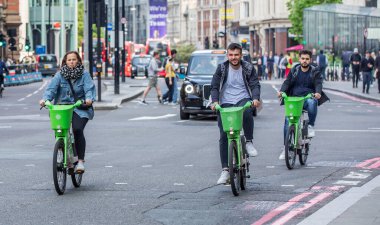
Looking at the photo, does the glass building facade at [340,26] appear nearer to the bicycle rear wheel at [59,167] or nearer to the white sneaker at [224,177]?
the white sneaker at [224,177]

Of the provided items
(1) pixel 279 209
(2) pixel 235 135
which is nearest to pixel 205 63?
(2) pixel 235 135

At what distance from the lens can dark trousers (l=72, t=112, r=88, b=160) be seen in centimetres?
1358

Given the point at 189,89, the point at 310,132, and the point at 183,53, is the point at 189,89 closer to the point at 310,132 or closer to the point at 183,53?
the point at 310,132

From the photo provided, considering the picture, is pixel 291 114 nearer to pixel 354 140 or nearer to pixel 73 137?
pixel 73 137

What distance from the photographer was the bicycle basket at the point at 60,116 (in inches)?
514

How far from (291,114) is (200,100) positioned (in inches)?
470

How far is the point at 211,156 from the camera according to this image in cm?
1792

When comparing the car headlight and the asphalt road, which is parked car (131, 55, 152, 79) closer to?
the car headlight

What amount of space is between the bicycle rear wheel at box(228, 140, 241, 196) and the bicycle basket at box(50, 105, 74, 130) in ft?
6.23

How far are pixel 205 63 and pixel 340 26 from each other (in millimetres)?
51564

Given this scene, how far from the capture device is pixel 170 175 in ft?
49.2

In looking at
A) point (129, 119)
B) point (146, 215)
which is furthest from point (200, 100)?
point (146, 215)

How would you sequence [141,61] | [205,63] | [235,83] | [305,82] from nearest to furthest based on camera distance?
1. [235,83]
2. [305,82]
3. [205,63]
4. [141,61]

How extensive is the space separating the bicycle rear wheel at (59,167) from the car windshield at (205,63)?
15465 mm
